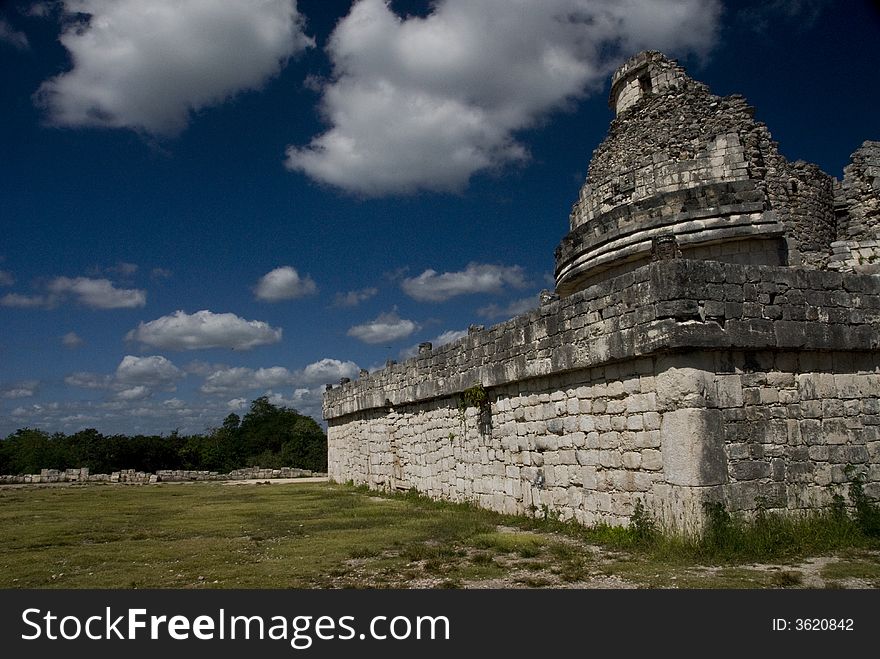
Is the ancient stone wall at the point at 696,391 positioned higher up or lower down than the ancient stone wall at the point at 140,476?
higher up

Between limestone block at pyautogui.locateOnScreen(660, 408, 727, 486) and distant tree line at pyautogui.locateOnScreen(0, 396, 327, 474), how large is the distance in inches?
1277

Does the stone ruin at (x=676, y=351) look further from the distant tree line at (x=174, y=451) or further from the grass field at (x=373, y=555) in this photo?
the distant tree line at (x=174, y=451)

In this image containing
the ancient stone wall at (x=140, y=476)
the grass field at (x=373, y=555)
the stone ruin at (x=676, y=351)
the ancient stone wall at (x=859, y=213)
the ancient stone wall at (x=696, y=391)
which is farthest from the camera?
the ancient stone wall at (x=140, y=476)

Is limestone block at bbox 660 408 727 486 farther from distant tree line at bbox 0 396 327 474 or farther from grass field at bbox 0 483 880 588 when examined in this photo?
distant tree line at bbox 0 396 327 474

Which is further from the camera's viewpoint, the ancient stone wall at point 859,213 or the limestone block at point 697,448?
the ancient stone wall at point 859,213

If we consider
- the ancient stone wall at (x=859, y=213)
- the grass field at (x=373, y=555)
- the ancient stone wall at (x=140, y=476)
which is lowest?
the grass field at (x=373, y=555)

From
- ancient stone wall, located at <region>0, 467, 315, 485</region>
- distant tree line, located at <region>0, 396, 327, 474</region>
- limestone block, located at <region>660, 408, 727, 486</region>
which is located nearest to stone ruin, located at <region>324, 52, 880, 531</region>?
limestone block, located at <region>660, 408, 727, 486</region>

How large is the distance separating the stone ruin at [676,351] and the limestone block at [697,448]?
0.02 metres

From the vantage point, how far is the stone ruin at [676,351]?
7812mm

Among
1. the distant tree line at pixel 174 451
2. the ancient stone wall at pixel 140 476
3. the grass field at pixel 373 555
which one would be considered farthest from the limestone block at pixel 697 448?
the distant tree line at pixel 174 451

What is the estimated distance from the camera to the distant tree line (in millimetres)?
42125

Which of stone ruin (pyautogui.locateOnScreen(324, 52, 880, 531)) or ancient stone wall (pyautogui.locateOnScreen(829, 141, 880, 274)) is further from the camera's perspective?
ancient stone wall (pyautogui.locateOnScreen(829, 141, 880, 274))

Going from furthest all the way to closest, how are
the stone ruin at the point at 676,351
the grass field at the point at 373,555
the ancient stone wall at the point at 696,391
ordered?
the stone ruin at the point at 676,351 < the ancient stone wall at the point at 696,391 < the grass field at the point at 373,555
